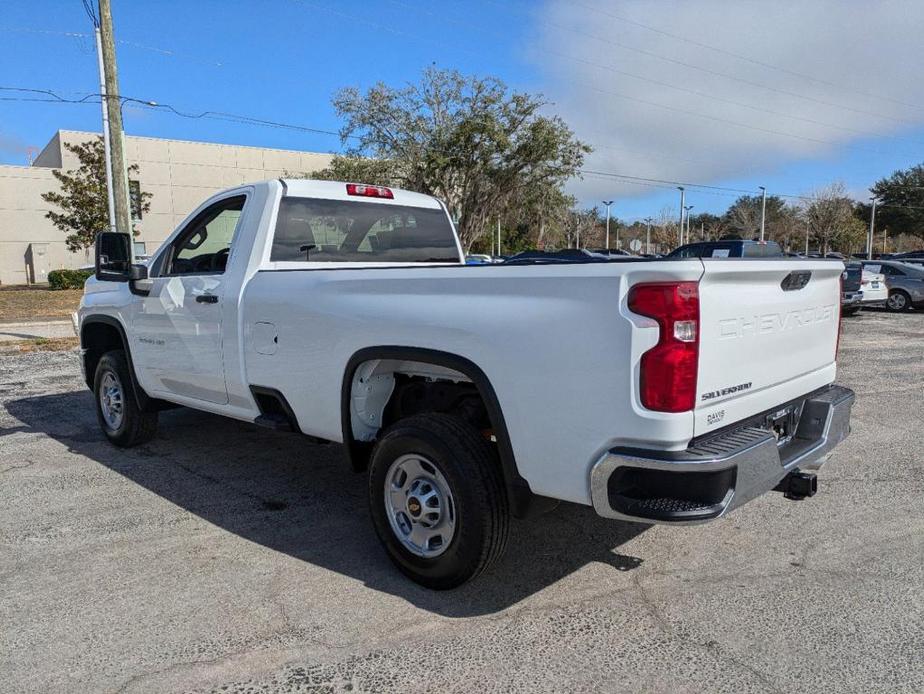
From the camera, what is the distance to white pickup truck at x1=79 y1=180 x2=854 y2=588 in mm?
2703

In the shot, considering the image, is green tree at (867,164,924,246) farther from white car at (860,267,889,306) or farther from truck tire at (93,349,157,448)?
truck tire at (93,349,157,448)

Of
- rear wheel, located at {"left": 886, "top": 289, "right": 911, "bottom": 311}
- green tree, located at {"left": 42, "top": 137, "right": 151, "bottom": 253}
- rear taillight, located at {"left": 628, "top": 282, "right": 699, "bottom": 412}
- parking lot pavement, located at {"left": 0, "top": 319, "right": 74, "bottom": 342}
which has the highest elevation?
green tree, located at {"left": 42, "top": 137, "right": 151, "bottom": 253}

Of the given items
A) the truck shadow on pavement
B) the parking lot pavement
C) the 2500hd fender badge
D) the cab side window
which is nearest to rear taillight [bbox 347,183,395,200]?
the cab side window

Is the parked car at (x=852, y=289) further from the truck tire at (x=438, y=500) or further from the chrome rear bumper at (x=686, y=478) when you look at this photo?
the truck tire at (x=438, y=500)

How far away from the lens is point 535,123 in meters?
30.1

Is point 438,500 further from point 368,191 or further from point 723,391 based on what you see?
point 368,191

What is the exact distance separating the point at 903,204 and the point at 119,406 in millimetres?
76204

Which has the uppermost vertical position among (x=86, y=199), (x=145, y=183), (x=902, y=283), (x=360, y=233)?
(x=145, y=183)

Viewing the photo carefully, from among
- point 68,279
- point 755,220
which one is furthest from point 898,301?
point 755,220

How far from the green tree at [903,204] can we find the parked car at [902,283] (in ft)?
170

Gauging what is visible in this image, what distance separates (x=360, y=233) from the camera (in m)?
5.02

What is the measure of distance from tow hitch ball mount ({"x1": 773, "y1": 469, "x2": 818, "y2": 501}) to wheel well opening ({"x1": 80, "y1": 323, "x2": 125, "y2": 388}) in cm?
535

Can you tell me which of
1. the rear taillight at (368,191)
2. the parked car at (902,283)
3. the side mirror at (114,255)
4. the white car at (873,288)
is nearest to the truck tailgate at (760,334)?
the rear taillight at (368,191)

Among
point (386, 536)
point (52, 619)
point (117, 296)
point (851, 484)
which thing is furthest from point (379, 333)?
point (851, 484)
